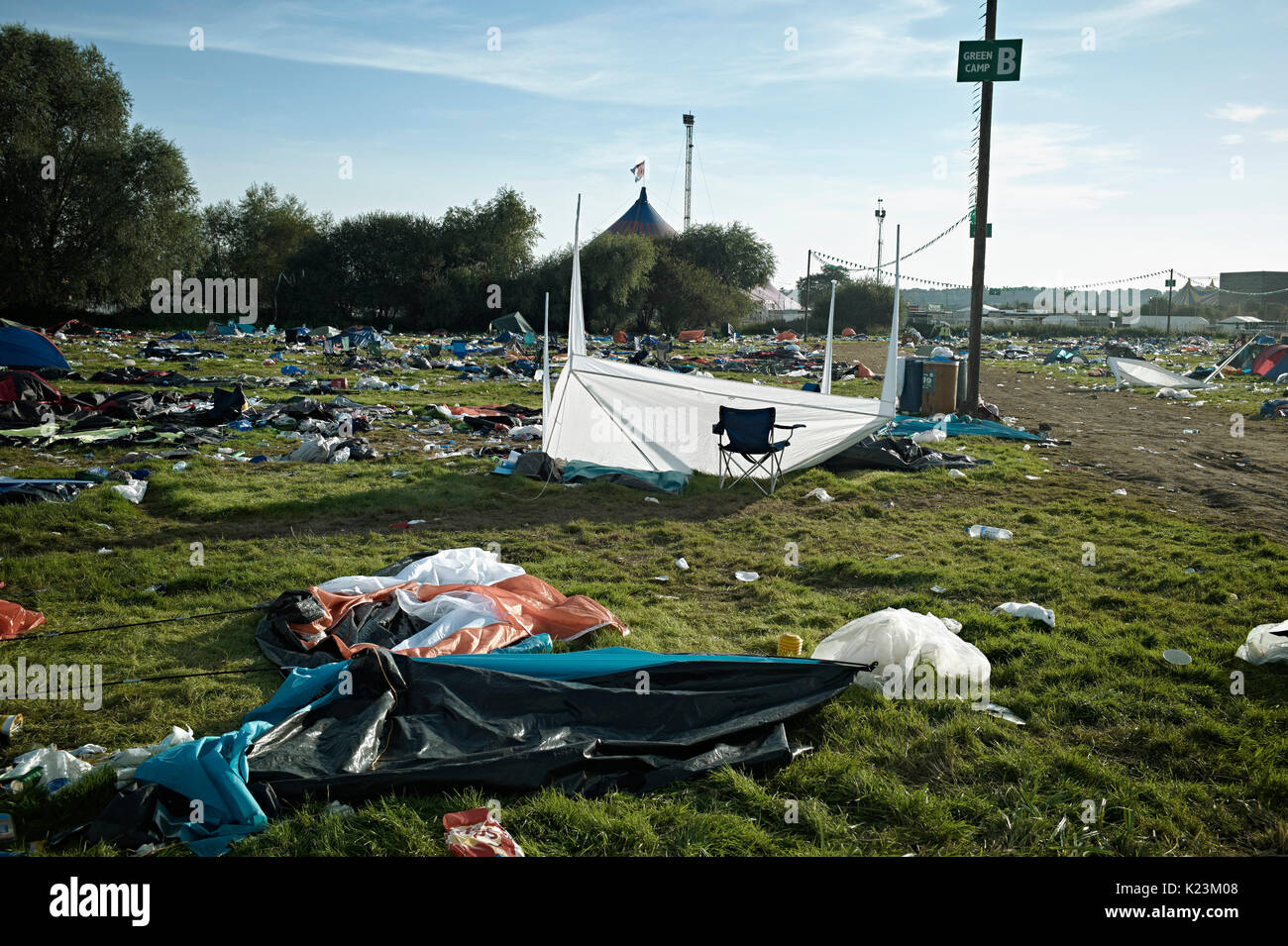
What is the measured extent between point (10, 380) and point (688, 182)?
47.2 metres

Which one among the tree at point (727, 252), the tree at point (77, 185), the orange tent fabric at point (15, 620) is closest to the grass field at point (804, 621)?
the orange tent fabric at point (15, 620)

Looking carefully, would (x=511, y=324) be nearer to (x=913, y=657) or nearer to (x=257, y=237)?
(x=257, y=237)

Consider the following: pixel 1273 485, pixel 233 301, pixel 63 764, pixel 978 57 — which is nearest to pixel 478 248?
pixel 233 301

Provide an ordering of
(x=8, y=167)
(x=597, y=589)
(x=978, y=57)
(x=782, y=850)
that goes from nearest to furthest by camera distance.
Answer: (x=782, y=850)
(x=597, y=589)
(x=978, y=57)
(x=8, y=167)

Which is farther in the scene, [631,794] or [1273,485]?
[1273,485]

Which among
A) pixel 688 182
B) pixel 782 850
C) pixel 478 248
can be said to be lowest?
pixel 782 850

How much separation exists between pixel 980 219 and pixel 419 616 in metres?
12.1

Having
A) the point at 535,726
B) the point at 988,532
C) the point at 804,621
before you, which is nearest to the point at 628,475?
the point at 988,532

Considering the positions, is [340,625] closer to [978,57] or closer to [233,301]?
[978,57]

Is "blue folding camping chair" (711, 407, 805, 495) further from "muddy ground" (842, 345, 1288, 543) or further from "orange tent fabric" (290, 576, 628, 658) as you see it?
"orange tent fabric" (290, 576, 628, 658)

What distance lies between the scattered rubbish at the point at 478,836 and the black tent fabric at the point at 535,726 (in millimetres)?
236

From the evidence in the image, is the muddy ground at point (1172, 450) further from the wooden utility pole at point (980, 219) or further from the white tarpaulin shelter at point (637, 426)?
the white tarpaulin shelter at point (637, 426)

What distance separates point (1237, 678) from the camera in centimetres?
382

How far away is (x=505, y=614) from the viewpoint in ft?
14.9
